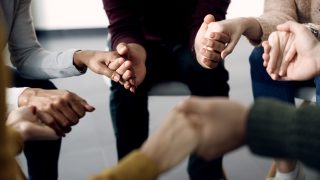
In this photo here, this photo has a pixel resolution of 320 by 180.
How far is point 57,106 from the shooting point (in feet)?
3.07

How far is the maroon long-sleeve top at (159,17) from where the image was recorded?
4.21 feet

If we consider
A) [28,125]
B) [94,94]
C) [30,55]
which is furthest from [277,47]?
[94,94]

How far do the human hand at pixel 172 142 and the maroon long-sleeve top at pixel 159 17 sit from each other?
0.68m

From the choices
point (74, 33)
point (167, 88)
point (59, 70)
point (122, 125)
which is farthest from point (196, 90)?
point (74, 33)

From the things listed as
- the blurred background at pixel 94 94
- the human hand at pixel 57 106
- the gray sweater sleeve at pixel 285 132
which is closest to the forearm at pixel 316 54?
the blurred background at pixel 94 94

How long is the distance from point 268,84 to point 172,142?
25.2 inches

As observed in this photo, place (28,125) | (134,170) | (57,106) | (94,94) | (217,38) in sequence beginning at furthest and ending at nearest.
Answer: (94,94) < (217,38) < (57,106) < (28,125) < (134,170)

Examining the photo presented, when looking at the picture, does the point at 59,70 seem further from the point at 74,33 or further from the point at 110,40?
the point at 74,33

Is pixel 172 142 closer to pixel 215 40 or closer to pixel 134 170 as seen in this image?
pixel 134 170

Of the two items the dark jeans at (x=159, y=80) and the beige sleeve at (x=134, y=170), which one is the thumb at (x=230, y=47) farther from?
the beige sleeve at (x=134, y=170)

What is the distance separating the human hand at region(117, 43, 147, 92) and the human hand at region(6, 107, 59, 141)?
0.37 m

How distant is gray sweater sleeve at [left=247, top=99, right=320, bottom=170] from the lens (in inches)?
23.7

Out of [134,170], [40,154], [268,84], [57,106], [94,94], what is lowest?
[94,94]

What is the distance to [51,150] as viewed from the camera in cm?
113
